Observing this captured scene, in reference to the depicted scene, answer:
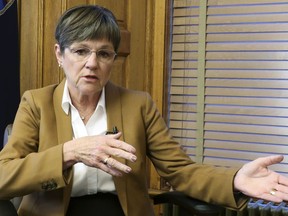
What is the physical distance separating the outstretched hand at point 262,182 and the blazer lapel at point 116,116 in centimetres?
37

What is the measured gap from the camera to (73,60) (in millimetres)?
1736

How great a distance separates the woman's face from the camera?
1.72m

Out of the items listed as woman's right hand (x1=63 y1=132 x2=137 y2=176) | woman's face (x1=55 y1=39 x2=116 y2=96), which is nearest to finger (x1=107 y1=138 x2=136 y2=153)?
woman's right hand (x1=63 y1=132 x2=137 y2=176)

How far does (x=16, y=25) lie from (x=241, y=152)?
1302mm

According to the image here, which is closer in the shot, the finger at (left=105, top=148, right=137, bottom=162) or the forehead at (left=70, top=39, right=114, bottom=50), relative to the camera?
the finger at (left=105, top=148, right=137, bottom=162)

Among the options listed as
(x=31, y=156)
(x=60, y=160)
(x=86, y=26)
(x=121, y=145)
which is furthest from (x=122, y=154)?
(x=86, y=26)

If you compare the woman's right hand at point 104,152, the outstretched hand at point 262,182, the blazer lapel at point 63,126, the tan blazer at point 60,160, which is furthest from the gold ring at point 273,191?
the blazer lapel at point 63,126

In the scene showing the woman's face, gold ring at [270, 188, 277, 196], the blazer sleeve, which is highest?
the woman's face

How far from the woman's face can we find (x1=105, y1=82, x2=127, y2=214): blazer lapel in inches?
3.8

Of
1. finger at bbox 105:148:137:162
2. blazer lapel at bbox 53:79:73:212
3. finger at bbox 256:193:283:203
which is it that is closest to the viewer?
finger at bbox 105:148:137:162

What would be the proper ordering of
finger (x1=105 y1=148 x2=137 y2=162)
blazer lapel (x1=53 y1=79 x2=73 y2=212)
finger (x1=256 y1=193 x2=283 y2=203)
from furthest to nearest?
blazer lapel (x1=53 y1=79 x2=73 y2=212), finger (x1=256 y1=193 x2=283 y2=203), finger (x1=105 y1=148 x2=137 y2=162)

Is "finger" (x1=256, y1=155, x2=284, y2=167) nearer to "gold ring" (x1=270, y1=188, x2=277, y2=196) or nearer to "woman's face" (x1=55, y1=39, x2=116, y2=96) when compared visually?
"gold ring" (x1=270, y1=188, x2=277, y2=196)

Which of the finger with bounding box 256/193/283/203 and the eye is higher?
the eye

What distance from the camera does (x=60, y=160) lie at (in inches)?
62.9
